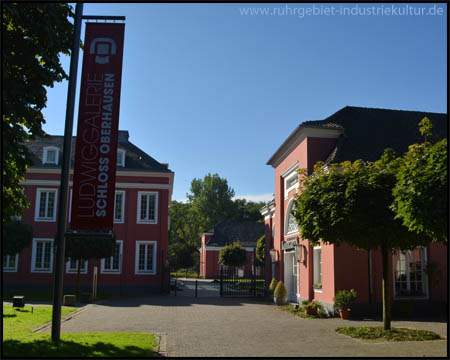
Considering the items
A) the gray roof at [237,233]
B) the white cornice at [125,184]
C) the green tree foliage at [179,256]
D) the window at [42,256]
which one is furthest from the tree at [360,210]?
the gray roof at [237,233]

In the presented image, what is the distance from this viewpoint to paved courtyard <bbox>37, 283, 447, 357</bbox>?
30.8ft

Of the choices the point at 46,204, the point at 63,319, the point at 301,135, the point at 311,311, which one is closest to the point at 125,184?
the point at 46,204

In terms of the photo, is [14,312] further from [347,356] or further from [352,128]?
[352,128]

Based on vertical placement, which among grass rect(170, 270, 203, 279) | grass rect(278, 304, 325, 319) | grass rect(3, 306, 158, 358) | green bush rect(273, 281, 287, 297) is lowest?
grass rect(170, 270, 203, 279)

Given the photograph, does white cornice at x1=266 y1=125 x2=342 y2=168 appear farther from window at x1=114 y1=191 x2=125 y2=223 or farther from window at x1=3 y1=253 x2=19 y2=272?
window at x1=3 y1=253 x2=19 y2=272

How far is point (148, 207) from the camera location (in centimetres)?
3094

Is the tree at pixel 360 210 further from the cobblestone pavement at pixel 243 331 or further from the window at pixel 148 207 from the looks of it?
the window at pixel 148 207

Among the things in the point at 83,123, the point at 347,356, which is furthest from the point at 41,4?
the point at 347,356

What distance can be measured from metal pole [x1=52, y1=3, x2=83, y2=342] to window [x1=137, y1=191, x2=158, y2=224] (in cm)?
2095

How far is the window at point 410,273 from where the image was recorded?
1750 centimetres

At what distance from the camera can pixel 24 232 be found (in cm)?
2761

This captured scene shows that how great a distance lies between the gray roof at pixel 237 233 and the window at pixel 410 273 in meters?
42.8

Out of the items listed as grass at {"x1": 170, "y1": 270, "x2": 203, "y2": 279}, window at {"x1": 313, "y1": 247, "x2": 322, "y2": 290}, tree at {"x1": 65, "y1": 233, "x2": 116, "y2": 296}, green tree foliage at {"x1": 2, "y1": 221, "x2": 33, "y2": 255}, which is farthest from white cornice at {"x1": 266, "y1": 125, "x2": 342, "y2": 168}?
grass at {"x1": 170, "y1": 270, "x2": 203, "y2": 279}

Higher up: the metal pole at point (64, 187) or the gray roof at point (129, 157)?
the gray roof at point (129, 157)
